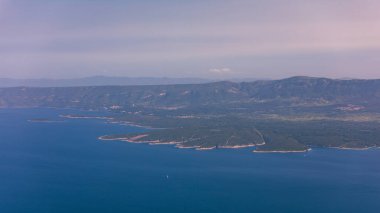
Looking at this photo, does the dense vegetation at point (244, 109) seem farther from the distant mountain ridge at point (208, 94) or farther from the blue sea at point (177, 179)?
the blue sea at point (177, 179)

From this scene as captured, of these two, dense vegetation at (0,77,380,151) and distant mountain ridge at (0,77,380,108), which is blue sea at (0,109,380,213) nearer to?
dense vegetation at (0,77,380,151)

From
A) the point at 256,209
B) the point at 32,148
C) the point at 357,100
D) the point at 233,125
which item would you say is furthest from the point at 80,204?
the point at 357,100

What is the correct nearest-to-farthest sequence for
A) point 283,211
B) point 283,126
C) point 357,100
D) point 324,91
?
point 283,211 → point 283,126 → point 357,100 → point 324,91

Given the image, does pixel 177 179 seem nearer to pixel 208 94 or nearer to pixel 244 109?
pixel 244 109

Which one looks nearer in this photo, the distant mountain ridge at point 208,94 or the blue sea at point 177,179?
the blue sea at point 177,179

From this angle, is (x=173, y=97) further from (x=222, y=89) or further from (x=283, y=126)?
(x=283, y=126)

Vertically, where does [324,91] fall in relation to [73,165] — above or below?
above

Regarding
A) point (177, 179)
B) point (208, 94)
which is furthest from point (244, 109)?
point (177, 179)

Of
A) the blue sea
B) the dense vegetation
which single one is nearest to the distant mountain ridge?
the dense vegetation

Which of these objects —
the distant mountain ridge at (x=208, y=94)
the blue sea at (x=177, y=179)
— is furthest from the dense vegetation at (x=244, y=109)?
the blue sea at (x=177, y=179)
